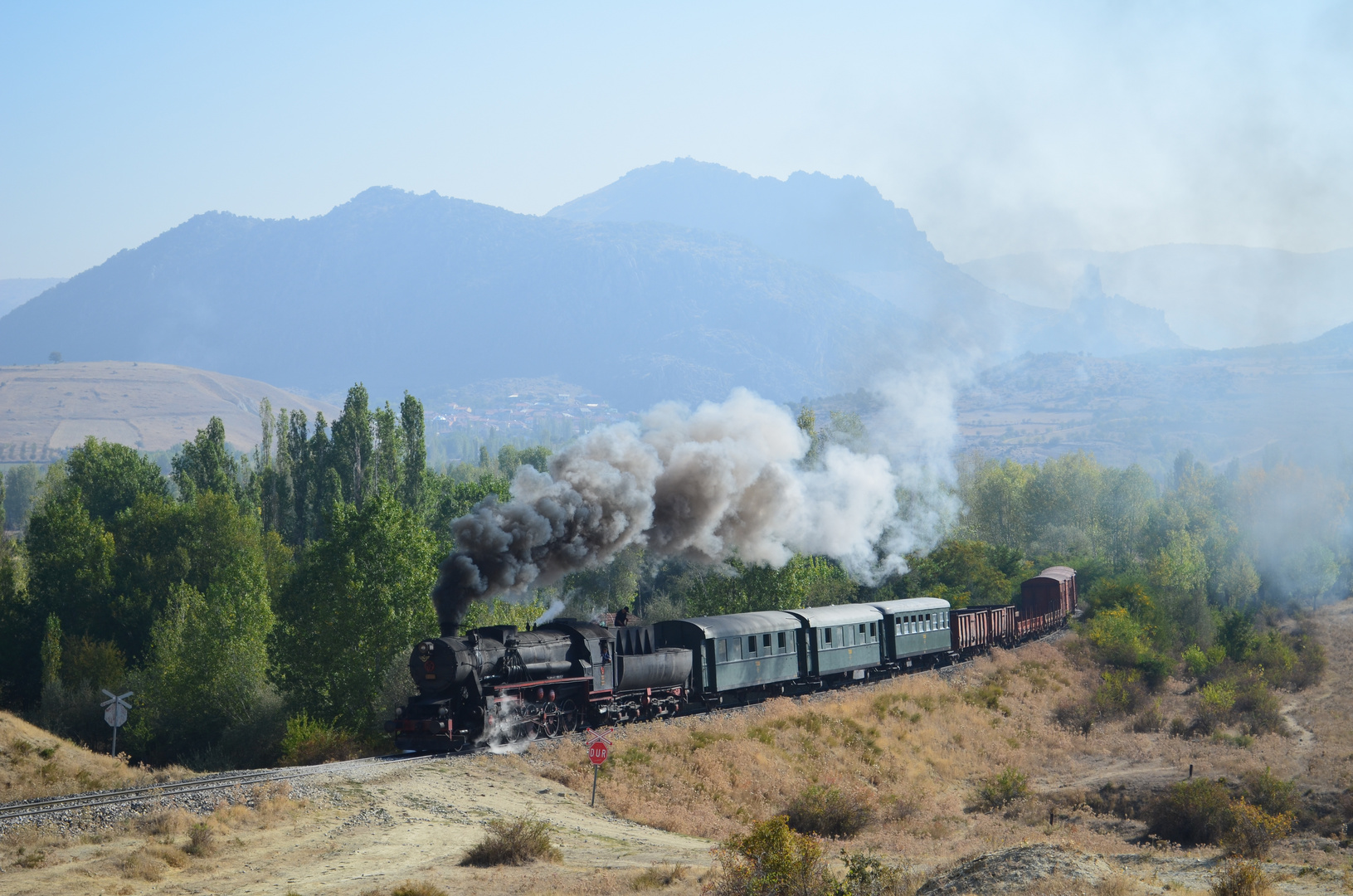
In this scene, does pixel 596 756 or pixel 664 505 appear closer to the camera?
pixel 596 756

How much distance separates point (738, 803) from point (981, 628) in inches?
1211

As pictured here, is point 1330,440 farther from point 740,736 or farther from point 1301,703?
point 740,736

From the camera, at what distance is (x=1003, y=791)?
33.7 meters

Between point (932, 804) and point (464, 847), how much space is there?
56.3 ft

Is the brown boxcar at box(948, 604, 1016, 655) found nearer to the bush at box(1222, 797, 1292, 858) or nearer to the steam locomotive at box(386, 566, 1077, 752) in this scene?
the steam locomotive at box(386, 566, 1077, 752)

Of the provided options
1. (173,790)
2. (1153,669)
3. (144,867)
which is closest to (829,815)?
(173,790)

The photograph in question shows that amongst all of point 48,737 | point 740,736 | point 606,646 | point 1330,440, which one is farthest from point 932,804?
point 1330,440

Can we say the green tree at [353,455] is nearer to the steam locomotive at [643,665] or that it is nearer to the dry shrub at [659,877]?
the steam locomotive at [643,665]

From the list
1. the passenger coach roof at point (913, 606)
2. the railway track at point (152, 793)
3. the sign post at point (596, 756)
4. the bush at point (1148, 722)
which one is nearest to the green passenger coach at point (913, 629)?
the passenger coach roof at point (913, 606)

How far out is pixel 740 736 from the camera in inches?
1297

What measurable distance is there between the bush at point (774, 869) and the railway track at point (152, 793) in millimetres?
11178

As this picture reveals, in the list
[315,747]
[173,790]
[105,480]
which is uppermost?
[105,480]

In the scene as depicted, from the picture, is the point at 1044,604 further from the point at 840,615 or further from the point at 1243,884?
the point at 1243,884

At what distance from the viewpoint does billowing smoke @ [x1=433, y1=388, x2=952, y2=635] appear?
95.0 ft
